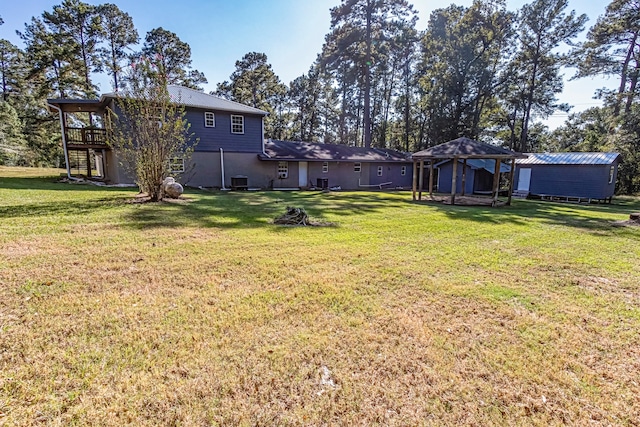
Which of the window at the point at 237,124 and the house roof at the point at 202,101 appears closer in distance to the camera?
the house roof at the point at 202,101

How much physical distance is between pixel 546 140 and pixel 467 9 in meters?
21.1

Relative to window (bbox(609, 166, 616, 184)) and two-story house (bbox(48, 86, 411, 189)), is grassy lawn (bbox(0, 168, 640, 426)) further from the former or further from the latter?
window (bbox(609, 166, 616, 184))

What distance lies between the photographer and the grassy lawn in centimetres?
194

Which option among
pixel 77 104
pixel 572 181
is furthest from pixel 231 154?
pixel 572 181

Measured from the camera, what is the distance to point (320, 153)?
70.3 ft

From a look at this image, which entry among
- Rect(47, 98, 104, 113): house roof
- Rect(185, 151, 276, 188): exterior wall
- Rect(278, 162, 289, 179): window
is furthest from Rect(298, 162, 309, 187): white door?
Rect(47, 98, 104, 113): house roof

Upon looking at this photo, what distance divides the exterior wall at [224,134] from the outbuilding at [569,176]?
15.8 m

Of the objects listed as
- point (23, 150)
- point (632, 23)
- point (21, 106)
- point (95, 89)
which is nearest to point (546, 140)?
point (632, 23)

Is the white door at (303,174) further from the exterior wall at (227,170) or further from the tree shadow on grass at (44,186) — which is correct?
the tree shadow on grass at (44,186)

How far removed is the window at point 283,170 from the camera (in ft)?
63.9

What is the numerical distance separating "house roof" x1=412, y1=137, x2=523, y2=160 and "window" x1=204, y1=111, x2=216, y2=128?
11.1 meters

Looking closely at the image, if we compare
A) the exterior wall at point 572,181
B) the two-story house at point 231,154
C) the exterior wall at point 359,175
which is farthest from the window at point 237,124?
the exterior wall at point 572,181

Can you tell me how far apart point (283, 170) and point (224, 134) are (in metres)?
4.24

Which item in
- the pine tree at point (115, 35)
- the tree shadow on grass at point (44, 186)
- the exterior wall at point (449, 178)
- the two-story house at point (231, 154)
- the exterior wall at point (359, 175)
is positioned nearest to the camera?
the tree shadow on grass at point (44, 186)
